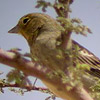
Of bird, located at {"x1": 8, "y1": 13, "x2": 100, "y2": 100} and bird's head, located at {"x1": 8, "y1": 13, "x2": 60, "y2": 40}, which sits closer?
bird, located at {"x1": 8, "y1": 13, "x2": 100, "y2": 100}

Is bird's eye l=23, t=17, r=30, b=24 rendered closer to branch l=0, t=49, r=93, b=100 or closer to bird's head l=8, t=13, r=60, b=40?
bird's head l=8, t=13, r=60, b=40

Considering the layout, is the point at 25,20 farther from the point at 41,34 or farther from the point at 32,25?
the point at 41,34

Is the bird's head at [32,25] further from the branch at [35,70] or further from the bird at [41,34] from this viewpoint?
the branch at [35,70]

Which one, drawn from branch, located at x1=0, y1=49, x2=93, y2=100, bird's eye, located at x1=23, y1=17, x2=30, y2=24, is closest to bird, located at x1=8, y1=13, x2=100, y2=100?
bird's eye, located at x1=23, y1=17, x2=30, y2=24

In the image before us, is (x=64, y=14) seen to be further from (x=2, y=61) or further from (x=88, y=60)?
(x=88, y=60)

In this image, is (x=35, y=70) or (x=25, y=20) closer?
(x=35, y=70)

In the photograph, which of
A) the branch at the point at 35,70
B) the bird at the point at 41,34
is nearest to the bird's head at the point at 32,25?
the bird at the point at 41,34

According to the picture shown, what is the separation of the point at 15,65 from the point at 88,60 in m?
2.00

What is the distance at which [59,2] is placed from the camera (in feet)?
4.24

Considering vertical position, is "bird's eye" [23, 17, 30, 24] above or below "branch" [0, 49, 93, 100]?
above

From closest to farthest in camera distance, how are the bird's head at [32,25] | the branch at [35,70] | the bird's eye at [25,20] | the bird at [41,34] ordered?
the branch at [35,70]
the bird at [41,34]
the bird's head at [32,25]
the bird's eye at [25,20]

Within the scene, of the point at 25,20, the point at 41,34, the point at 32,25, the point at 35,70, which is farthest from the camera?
the point at 25,20

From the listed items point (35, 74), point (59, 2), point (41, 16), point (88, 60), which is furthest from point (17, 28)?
point (35, 74)

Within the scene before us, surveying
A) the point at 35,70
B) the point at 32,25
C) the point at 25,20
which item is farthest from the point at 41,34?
the point at 35,70
